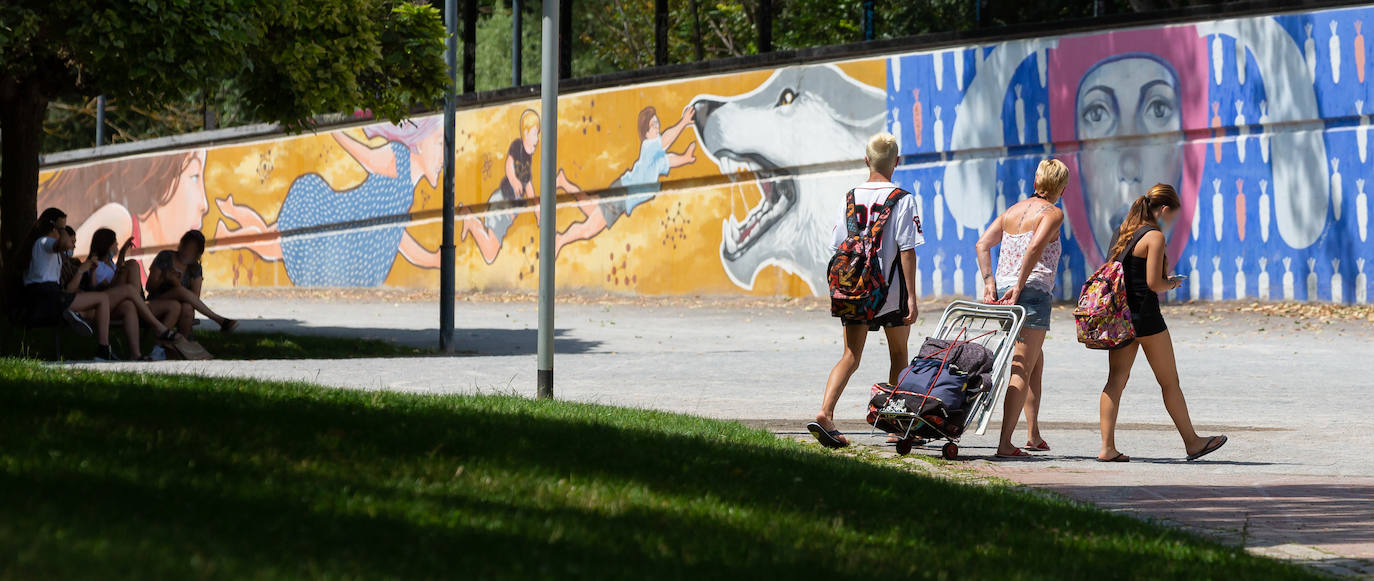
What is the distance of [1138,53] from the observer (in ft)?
65.5

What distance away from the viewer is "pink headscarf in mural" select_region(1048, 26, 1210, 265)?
19.6 metres

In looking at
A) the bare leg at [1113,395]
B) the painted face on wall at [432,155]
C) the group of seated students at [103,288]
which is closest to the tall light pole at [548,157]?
the bare leg at [1113,395]

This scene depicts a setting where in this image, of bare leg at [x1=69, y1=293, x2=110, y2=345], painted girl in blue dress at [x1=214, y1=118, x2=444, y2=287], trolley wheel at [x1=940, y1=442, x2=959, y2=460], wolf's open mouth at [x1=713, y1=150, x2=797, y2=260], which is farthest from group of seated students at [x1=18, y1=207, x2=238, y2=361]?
painted girl in blue dress at [x1=214, y1=118, x2=444, y2=287]

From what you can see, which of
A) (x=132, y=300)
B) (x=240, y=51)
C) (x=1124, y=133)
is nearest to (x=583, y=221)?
(x=1124, y=133)

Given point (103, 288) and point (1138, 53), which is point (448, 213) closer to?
point (103, 288)

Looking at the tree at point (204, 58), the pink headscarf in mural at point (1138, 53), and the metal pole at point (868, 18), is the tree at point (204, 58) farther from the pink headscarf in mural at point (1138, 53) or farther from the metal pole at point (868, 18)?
the metal pole at point (868, 18)

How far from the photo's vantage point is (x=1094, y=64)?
20281 millimetres

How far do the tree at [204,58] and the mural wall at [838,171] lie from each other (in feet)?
29.3

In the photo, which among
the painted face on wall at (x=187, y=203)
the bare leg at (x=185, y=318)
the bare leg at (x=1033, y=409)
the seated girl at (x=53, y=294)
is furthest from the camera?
the painted face on wall at (x=187, y=203)

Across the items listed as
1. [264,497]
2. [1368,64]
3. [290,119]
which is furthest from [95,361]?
[1368,64]

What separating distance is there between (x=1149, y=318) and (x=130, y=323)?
904 cm

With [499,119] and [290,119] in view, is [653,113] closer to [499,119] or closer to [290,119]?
[499,119]

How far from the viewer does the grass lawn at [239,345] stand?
13.5 m

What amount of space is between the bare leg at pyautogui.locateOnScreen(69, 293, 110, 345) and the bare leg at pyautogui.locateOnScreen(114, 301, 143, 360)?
0.19 metres
